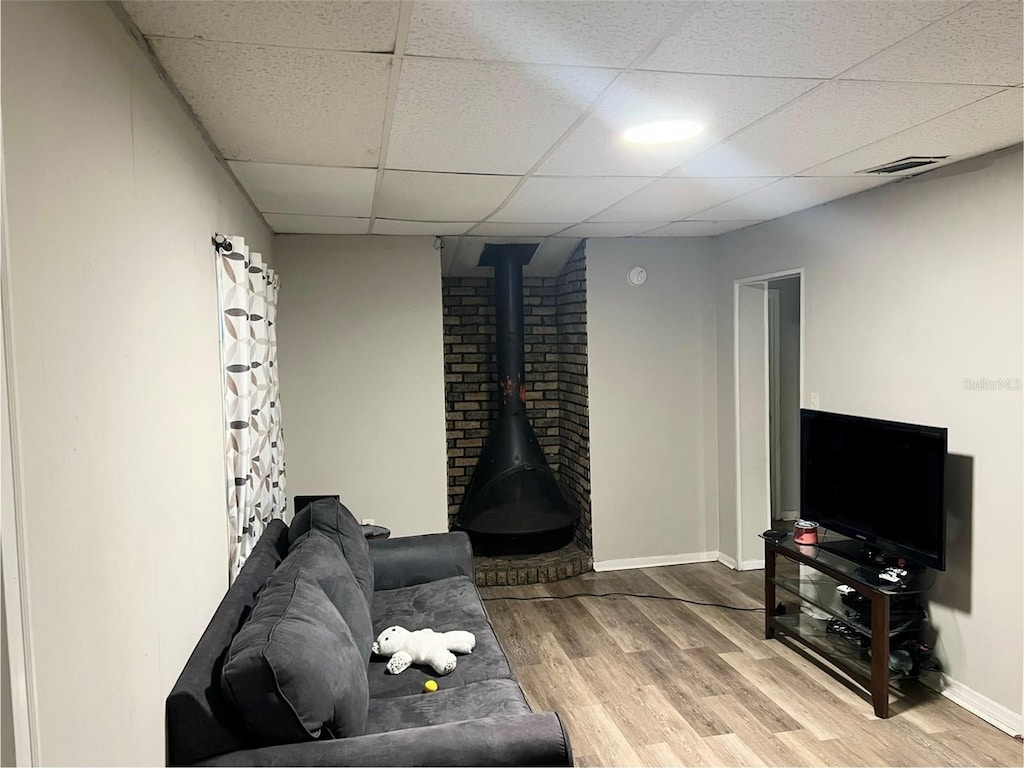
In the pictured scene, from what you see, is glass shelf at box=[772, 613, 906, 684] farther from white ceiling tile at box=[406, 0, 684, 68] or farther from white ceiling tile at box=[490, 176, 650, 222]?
white ceiling tile at box=[406, 0, 684, 68]

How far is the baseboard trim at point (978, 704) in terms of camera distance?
2754 millimetres

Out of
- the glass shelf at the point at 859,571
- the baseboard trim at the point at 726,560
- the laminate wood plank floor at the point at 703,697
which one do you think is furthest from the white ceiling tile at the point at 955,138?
the baseboard trim at the point at 726,560

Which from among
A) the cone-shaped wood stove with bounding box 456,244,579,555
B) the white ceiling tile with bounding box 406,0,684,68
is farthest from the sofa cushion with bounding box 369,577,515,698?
the white ceiling tile with bounding box 406,0,684,68

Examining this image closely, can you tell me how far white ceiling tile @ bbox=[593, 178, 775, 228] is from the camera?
3.12 m

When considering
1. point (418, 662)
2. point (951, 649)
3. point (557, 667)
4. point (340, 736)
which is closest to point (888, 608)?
point (951, 649)

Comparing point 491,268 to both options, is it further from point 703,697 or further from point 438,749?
point 438,749

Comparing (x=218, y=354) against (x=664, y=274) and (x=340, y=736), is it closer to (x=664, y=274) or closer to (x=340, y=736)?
(x=340, y=736)

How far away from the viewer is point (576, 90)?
1.89 meters

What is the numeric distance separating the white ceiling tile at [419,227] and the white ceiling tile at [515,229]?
0.36ft

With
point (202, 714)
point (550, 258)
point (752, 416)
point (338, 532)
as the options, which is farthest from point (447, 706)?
point (550, 258)

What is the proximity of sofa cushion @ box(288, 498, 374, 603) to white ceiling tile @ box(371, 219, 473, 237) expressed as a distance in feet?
5.43

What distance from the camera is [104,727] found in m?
1.17

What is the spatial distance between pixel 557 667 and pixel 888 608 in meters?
1.50

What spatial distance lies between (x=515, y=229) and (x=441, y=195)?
115 centimetres
